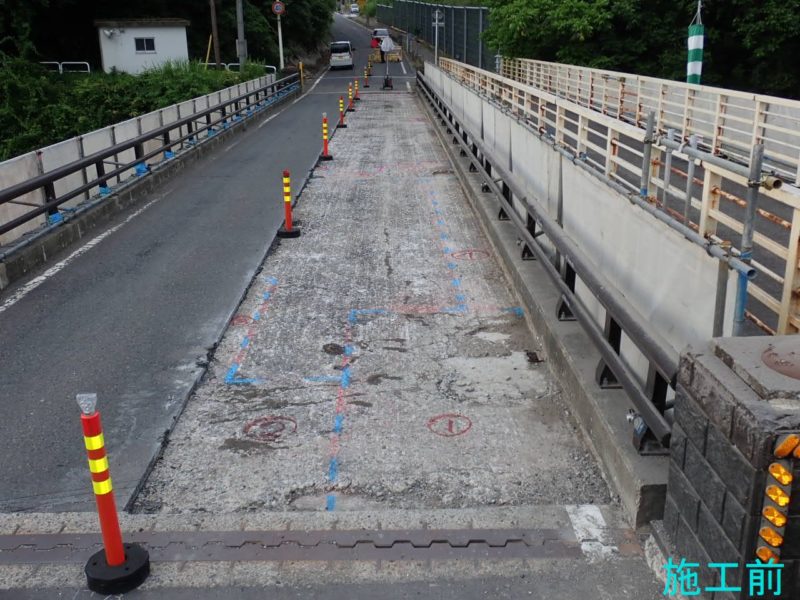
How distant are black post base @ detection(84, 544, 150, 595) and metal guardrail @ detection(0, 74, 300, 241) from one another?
701 centimetres

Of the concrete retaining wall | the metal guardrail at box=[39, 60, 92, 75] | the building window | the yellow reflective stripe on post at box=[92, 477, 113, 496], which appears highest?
the building window

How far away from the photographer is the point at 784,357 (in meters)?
3.45

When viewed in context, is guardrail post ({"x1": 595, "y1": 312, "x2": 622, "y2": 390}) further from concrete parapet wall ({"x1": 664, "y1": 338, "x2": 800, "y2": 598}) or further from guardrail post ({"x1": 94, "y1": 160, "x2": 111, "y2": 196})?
guardrail post ({"x1": 94, "y1": 160, "x2": 111, "y2": 196})

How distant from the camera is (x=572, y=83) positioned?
3092 centimetres

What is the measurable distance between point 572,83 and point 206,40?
119 feet

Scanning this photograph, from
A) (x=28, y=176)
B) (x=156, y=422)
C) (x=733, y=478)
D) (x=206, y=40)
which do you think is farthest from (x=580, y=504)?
(x=206, y=40)

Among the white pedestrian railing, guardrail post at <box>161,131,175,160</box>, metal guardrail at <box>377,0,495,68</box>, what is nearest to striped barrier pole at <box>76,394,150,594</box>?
the white pedestrian railing

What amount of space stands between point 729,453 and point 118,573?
302 centimetres

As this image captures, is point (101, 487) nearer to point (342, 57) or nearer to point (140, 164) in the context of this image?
point (140, 164)

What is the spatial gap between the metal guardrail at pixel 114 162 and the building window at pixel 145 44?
88.5 feet

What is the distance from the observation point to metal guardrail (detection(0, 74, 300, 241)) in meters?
10.4

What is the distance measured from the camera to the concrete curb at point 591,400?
4348mm

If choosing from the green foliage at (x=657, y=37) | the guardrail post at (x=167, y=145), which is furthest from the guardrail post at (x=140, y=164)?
the green foliage at (x=657, y=37)

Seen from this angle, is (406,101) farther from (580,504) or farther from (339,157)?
(580,504)
